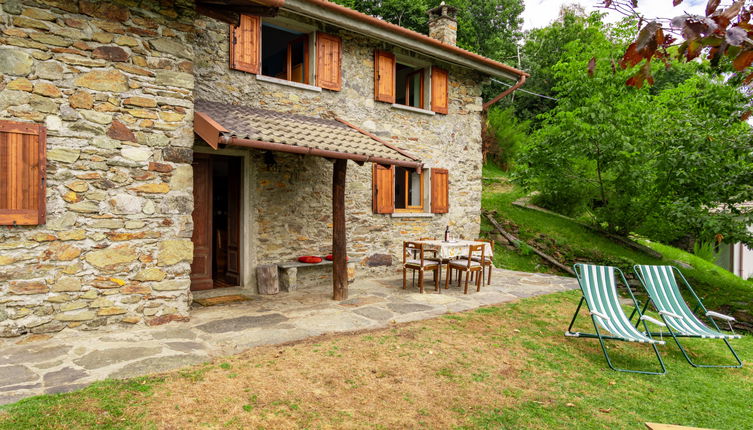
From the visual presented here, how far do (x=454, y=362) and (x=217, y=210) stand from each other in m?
5.15

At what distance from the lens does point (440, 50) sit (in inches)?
341

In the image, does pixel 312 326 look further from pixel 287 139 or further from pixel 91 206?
pixel 91 206

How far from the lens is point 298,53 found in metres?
7.75

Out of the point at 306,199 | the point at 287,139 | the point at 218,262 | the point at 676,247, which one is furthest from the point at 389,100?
the point at 676,247

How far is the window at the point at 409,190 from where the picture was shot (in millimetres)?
9148

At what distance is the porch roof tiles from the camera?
4.86m

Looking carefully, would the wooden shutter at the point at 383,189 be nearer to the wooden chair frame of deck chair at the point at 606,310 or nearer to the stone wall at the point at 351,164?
the stone wall at the point at 351,164

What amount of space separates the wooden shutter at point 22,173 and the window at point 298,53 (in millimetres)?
2991

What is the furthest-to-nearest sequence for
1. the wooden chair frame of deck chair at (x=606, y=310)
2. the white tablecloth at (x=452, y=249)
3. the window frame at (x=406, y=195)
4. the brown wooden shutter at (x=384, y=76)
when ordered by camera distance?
the window frame at (x=406, y=195) < the brown wooden shutter at (x=384, y=76) < the white tablecloth at (x=452, y=249) < the wooden chair frame of deck chair at (x=606, y=310)

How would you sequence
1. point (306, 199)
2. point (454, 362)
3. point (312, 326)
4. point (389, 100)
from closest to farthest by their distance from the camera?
point (454, 362)
point (312, 326)
point (306, 199)
point (389, 100)

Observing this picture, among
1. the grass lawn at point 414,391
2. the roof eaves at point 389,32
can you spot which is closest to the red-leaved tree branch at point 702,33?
the grass lawn at point 414,391

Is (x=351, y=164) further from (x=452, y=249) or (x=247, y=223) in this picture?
(x=452, y=249)

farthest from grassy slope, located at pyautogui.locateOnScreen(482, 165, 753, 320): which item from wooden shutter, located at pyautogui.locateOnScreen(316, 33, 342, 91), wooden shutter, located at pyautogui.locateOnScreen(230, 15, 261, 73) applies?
wooden shutter, located at pyautogui.locateOnScreen(230, 15, 261, 73)

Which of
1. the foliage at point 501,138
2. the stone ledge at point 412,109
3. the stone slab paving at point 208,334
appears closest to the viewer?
the stone slab paving at point 208,334
